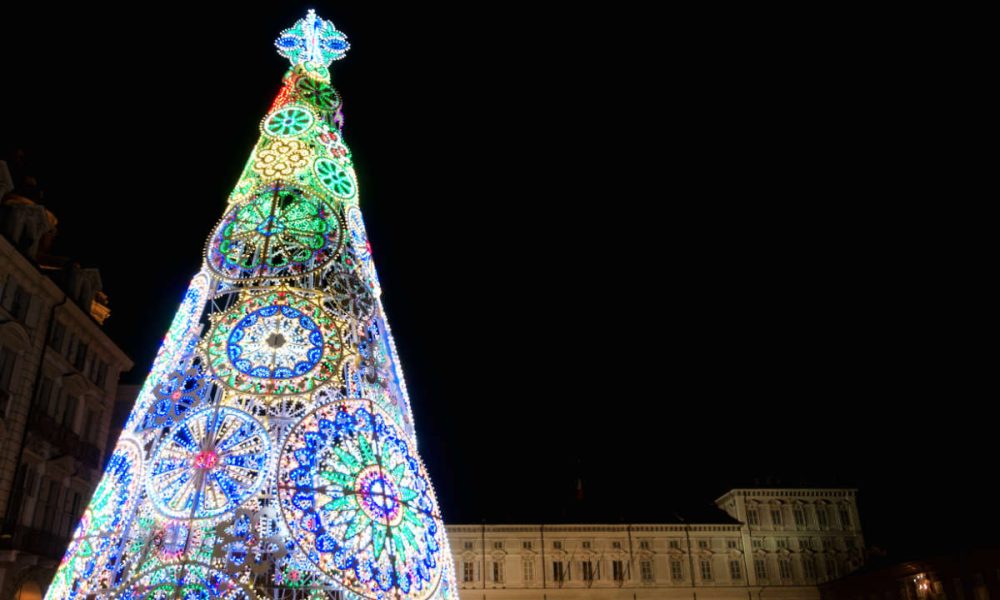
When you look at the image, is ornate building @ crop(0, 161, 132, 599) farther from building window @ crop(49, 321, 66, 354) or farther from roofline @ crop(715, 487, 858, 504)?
roofline @ crop(715, 487, 858, 504)

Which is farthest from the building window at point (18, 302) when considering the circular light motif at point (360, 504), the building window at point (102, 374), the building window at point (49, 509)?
the circular light motif at point (360, 504)

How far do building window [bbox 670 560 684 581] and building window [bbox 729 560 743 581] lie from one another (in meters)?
3.40

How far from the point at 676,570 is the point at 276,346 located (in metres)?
45.0

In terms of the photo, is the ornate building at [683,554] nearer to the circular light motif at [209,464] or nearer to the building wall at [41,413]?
the building wall at [41,413]

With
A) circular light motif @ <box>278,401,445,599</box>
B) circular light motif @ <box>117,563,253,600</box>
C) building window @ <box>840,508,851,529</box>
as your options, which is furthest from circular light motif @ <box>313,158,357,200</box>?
building window @ <box>840,508,851,529</box>

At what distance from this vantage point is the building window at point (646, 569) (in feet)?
152

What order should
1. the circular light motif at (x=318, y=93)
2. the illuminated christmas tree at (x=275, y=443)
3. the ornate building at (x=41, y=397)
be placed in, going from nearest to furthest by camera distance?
the illuminated christmas tree at (x=275, y=443), the circular light motif at (x=318, y=93), the ornate building at (x=41, y=397)

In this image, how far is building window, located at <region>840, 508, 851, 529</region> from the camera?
50.4 metres

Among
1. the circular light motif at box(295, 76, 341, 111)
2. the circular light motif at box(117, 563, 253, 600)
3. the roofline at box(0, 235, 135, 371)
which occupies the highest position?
the roofline at box(0, 235, 135, 371)

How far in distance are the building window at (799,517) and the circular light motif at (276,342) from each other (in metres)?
50.1

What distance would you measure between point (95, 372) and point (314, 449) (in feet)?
74.2

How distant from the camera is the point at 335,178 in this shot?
8.75m

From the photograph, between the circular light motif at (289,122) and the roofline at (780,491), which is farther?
the roofline at (780,491)

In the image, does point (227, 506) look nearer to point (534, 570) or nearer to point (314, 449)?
point (314, 449)
